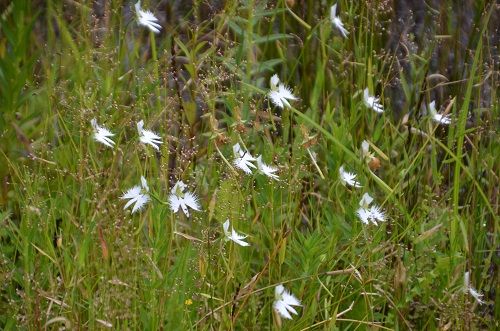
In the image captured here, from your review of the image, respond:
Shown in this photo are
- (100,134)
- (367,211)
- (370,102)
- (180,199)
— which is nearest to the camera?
(180,199)

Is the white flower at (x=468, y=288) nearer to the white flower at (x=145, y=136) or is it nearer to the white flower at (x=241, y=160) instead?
the white flower at (x=241, y=160)

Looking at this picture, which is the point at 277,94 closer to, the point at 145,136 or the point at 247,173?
the point at 247,173

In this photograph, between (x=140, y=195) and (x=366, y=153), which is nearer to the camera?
(x=140, y=195)

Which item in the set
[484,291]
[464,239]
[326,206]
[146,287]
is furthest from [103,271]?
[484,291]

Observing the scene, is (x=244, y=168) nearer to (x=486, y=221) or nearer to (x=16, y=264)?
(x=16, y=264)

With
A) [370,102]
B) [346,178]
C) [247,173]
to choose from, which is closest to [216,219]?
[247,173]

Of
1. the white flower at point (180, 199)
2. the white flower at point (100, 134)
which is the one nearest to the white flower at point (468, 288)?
the white flower at point (180, 199)

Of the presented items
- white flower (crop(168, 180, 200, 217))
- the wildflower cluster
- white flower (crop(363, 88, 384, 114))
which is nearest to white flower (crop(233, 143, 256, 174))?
the wildflower cluster

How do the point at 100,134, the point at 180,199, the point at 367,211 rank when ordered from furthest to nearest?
1. the point at 367,211
2. the point at 100,134
3. the point at 180,199

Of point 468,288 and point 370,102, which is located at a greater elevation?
point 370,102

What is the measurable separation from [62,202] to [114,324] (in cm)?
31

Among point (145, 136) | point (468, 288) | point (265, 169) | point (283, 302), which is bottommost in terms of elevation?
point (468, 288)

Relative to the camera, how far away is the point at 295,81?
118 inches

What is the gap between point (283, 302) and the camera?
6.33 ft
